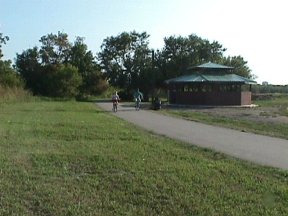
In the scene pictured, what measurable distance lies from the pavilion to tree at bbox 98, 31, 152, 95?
26507 mm

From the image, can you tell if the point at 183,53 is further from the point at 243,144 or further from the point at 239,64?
the point at 243,144

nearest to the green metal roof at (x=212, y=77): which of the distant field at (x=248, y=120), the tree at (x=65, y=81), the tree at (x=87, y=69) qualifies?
the distant field at (x=248, y=120)

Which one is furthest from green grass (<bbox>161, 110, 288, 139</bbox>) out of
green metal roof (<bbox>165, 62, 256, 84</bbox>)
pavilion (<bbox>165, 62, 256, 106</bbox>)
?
green metal roof (<bbox>165, 62, 256, 84</bbox>)

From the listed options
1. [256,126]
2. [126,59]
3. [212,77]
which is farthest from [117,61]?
[256,126]

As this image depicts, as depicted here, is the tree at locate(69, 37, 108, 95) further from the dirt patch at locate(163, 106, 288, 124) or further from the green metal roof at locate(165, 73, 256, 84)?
the dirt patch at locate(163, 106, 288, 124)

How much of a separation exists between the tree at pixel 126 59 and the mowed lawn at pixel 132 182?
217 ft

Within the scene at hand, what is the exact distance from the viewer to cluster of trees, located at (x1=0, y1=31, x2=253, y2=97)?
76625 mm

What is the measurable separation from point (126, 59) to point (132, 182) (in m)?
74.8

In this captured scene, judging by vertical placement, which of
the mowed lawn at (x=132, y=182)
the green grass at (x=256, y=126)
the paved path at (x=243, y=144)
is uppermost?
the mowed lawn at (x=132, y=182)

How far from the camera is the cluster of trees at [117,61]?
251 feet

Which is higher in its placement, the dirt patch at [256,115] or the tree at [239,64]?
the tree at [239,64]

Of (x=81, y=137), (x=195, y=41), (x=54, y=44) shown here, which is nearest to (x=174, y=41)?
(x=195, y=41)

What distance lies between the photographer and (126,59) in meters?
82.1

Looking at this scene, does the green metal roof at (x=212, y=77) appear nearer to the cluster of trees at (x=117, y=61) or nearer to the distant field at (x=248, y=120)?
the distant field at (x=248, y=120)
